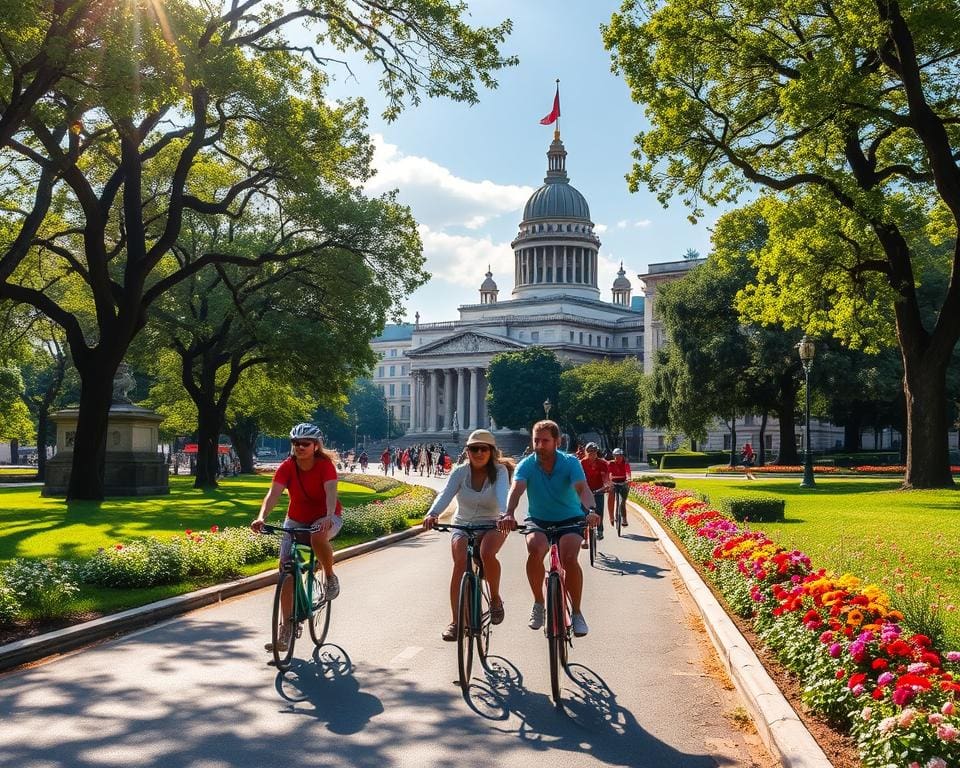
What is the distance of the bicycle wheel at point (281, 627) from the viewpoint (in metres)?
8.88

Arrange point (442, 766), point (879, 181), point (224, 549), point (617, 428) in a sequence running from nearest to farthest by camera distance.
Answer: point (442, 766), point (224, 549), point (879, 181), point (617, 428)

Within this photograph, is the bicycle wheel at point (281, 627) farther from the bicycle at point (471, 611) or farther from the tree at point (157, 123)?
the tree at point (157, 123)

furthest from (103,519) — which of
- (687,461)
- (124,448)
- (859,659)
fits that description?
(687,461)

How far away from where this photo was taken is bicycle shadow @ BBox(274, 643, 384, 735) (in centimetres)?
743

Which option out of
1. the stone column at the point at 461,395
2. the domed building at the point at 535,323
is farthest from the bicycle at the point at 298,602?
the stone column at the point at 461,395

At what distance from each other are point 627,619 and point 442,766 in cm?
600

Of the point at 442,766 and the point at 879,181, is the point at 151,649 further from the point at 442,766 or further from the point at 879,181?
the point at 879,181

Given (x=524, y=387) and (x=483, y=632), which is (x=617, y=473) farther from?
(x=524, y=387)

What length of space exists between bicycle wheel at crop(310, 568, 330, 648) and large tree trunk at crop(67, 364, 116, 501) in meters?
21.9

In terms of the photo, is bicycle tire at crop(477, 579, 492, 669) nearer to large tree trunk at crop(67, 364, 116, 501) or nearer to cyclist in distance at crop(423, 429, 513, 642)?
cyclist in distance at crop(423, 429, 513, 642)

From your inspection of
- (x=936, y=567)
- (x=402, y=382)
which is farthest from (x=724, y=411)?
(x=402, y=382)

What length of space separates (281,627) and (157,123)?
23493 millimetres

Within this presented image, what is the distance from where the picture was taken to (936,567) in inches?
554

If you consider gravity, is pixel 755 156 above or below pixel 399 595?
above
